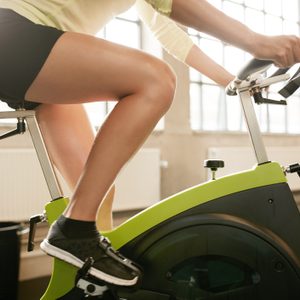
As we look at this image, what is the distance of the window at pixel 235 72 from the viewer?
9.42 feet

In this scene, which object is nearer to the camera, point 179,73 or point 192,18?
point 192,18

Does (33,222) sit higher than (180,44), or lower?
lower

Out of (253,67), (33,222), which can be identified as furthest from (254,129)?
(33,222)

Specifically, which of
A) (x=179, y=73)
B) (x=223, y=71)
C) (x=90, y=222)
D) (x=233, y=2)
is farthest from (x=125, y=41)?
(x=90, y=222)

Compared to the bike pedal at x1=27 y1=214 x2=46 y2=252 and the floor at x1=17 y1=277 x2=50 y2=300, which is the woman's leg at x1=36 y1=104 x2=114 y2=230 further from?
the floor at x1=17 y1=277 x2=50 y2=300

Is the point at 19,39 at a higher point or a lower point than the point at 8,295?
higher

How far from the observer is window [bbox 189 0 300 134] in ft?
9.42

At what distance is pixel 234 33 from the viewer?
2.66 ft

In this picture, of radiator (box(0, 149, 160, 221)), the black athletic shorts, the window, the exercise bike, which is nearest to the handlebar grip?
the exercise bike

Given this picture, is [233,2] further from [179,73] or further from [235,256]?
[235,256]

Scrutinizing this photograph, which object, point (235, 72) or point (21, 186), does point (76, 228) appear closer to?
point (21, 186)

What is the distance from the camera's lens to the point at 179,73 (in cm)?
247

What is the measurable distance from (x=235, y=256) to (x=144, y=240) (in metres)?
0.23

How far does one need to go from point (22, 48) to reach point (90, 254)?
461mm
